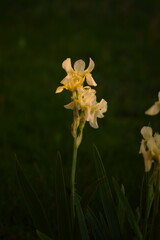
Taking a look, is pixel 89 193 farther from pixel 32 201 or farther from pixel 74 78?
pixel 74 78

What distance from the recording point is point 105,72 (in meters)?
4.81

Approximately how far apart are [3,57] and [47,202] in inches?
127

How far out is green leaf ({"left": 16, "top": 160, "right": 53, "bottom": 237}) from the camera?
1463mm

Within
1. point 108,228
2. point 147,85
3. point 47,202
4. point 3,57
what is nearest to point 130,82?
point 147,85

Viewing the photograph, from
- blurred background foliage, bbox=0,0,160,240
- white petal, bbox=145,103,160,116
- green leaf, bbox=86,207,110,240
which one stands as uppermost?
blurred background foliage, bbox=0,0,160,240

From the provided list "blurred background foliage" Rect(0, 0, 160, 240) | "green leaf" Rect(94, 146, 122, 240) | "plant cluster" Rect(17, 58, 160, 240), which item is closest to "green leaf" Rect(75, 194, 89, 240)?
"plant cluster" Rect(17, 58, 160, 240)

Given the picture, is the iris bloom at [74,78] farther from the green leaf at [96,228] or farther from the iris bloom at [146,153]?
the green leaf at [96,228]

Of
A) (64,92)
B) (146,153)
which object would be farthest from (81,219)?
(64,92)

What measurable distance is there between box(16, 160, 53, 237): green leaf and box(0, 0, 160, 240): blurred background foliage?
571 millimetres

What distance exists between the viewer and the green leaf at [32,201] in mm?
1463

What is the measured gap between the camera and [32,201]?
1.47m

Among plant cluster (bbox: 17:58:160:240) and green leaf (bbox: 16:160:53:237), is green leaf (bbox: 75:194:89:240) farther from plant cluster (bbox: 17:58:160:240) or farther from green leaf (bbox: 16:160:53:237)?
green leaf (bbox: 16:160:53:237)

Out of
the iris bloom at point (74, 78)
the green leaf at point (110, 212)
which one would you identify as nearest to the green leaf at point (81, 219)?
the green leaf at point (110, 212)

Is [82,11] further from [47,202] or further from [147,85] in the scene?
[47,202]
